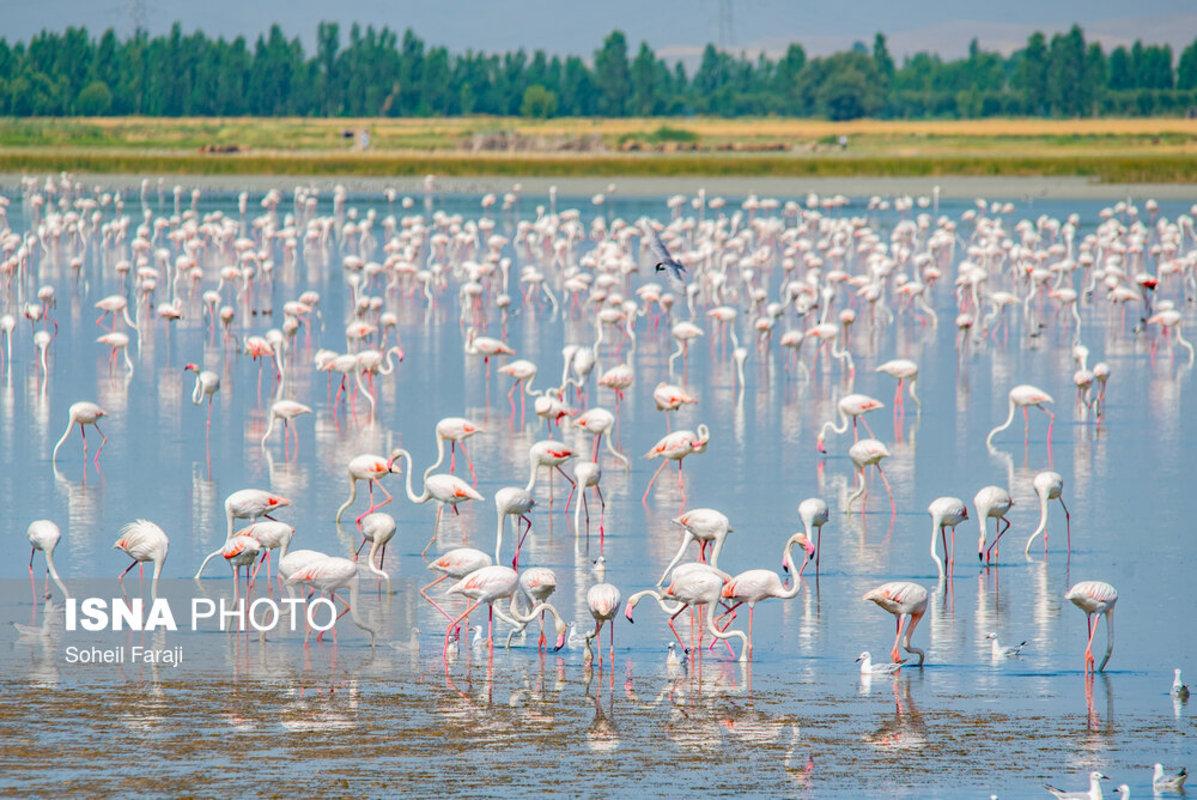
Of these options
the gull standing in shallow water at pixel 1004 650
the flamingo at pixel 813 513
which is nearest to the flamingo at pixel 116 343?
the flamingo at pixel 813 513

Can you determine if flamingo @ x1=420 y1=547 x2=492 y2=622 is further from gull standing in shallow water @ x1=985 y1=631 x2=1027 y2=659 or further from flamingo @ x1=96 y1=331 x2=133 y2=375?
flamingo @ x1=96 y1=331 x2=133 y2=375

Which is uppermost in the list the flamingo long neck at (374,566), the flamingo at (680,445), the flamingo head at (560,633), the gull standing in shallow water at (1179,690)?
the flamingo at (680,445)

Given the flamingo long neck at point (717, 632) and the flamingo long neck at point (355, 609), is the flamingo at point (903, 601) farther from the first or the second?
the flamingo long neck at point (355, 609)

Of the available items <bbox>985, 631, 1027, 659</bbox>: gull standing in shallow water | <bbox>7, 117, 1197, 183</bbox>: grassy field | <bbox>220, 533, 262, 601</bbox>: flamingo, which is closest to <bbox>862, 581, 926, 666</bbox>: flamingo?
<bbox>985, 631, 1027, 659</bbox>: gull standing in shallow water

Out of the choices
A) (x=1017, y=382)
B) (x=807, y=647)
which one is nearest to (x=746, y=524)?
(x=807, y=647)

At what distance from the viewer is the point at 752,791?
6543mm

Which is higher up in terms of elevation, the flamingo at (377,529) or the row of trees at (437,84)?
the row of trees at (437,84)

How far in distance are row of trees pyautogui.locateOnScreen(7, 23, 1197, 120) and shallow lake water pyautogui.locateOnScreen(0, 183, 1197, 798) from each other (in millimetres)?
117878

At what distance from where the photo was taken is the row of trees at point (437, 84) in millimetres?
139750

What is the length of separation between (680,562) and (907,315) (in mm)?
14227

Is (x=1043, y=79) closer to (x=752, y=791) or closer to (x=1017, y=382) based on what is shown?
(x=1017, y=382)

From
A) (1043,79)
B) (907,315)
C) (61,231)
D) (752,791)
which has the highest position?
(1043,79)

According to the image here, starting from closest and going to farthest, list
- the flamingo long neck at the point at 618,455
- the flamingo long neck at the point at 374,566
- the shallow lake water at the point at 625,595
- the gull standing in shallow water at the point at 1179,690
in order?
1. the shallow lake water at the point at 625,595
2. the gull standing in shallow water at the point at 1179,690
3. the flamingo long neck at the point at 374,566
4. the flamingo long neck at the point at 618,455

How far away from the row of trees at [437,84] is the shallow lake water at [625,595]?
118 metres
